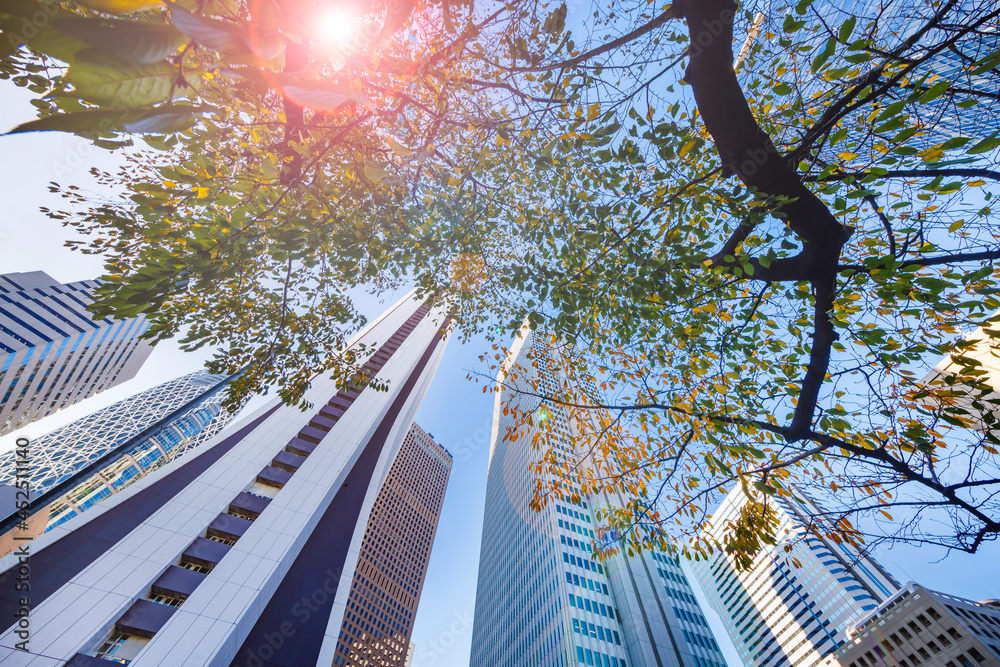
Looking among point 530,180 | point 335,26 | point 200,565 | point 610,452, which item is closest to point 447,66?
point 530,180

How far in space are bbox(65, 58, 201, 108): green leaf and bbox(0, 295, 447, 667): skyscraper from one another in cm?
694

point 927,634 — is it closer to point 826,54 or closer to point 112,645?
point 826,54

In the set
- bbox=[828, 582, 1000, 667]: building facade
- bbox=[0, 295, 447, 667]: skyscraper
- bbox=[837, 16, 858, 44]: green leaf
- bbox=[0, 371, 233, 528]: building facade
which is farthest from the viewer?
bbox=[828, 582, 1000, 667]: building facade

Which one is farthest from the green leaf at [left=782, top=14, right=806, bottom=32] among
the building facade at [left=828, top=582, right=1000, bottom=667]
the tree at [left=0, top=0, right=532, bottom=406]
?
the building facade at [left=828, top=582, right=1000, bottom=667]

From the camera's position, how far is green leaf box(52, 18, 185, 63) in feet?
3.23

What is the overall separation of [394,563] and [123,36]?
105425mm

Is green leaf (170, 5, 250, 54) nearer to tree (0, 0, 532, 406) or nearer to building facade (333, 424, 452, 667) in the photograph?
tree (0, 0, 532, 406)

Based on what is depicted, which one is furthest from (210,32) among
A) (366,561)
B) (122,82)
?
(366,561)

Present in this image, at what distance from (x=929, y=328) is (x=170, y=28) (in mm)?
6422

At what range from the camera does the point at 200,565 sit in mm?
16031

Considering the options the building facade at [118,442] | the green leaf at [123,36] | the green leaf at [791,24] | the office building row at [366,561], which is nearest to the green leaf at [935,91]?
the green leaf at [791,24]

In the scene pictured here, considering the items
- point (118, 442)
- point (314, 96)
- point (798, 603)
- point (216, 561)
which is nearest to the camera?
point (314, 96)

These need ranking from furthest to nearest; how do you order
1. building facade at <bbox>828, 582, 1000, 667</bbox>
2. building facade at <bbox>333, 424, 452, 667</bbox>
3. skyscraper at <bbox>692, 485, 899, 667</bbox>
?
skyscraper at <bbox>692, 485, 899, 667</bbox> < building facade at <bbox>333, 424, 452, 667</bbox> < building facade at <bbox>828, 582, 1000, 667</bbox>

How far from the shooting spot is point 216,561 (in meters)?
16.1
